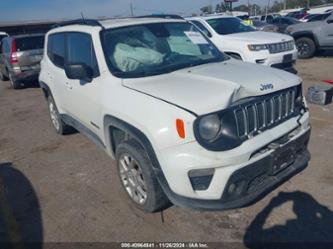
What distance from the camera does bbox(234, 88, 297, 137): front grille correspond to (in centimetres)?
275

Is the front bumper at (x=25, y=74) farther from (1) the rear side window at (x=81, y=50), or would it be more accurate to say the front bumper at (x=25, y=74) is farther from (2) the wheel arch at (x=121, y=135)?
(2) the wheel arch at (x=121, y=135)

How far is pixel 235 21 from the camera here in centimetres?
968

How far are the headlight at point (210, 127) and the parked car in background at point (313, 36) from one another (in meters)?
10.7

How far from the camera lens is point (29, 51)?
10.2 metres

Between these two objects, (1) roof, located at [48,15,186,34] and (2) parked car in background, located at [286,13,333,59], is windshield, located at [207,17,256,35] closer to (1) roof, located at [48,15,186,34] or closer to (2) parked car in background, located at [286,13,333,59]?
(2) parked car in background, located at [286,13,333,59]

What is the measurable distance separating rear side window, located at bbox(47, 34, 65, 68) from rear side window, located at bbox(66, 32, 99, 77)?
0.27m

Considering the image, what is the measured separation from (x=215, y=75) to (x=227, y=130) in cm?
77

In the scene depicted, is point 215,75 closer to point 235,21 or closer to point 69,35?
point 69,35

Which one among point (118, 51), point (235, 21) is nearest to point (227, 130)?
point (118, 51)

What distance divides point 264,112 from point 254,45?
18.1ft

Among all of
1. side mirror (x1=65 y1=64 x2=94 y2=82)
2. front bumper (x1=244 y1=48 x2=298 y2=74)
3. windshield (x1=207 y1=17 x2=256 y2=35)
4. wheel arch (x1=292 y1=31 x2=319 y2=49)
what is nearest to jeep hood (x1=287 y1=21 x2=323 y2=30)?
wheel arch (x1=292 y1=31 x2=319 y2=49)

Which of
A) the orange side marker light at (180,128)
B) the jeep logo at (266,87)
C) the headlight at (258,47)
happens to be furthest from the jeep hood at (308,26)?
the orange side marker light at (180,128)

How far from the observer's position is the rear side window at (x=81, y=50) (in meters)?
3.81

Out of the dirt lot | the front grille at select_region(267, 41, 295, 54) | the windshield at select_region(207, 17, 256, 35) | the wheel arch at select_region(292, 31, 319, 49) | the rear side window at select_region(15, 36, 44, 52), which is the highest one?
the windshield at select_region(207, 17, 256, 35)
